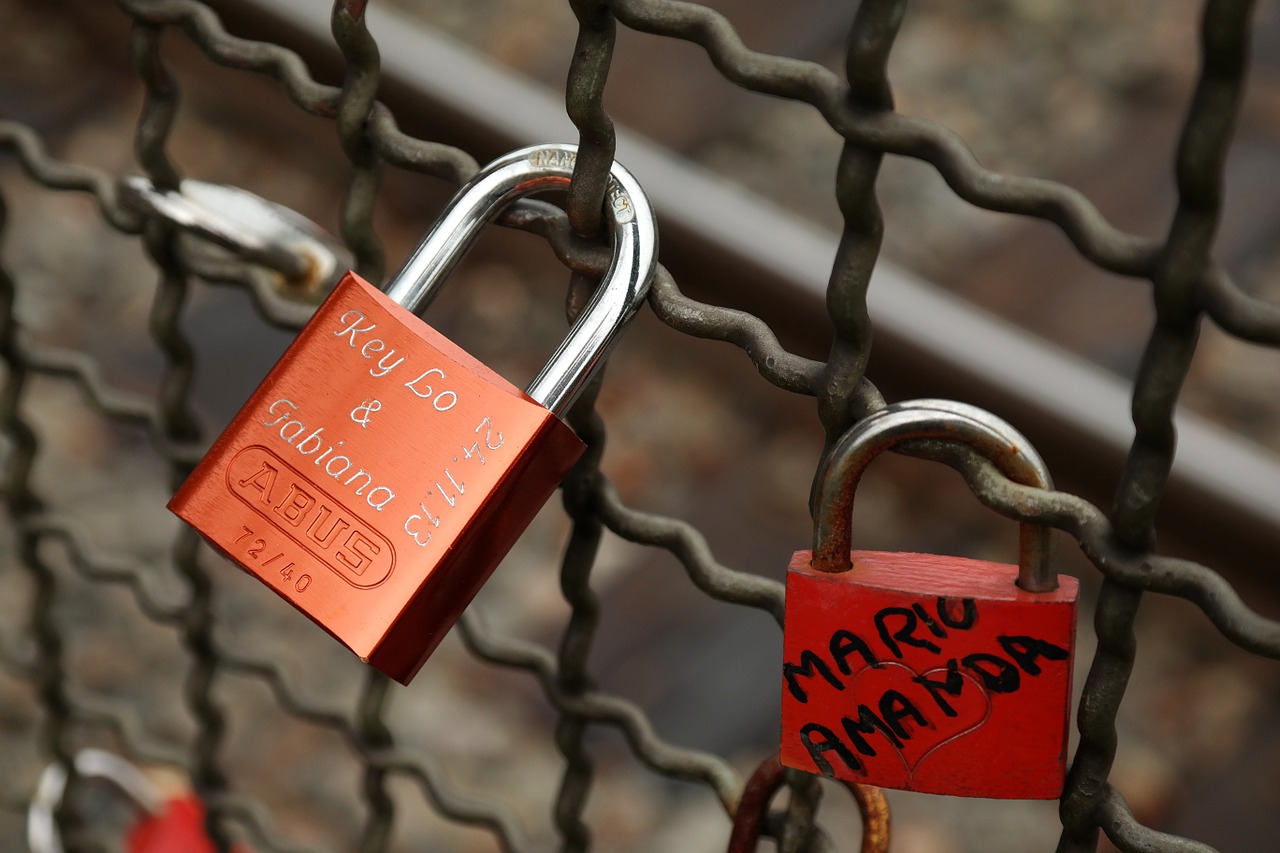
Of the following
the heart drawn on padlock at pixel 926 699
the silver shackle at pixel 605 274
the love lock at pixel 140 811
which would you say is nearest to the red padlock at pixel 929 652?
the heart drawn on padlock at pixel 926 699

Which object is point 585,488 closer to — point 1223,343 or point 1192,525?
point 1192,525

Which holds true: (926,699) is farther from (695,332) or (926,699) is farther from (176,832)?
(176,832)

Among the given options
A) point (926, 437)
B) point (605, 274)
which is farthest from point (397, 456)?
point (926, 437)

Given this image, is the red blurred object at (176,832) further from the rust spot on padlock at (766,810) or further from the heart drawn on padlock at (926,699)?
the heart drawn on padlock at (926,699)

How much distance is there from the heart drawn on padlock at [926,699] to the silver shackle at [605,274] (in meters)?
0.18

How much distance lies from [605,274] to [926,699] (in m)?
0.23

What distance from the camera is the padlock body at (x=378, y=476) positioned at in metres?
0.57

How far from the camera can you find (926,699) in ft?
1.77

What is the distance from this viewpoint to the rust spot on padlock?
61 centimetres

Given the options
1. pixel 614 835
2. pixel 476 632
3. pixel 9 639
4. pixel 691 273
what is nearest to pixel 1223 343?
pixel 691 273

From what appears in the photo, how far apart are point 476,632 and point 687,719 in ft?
2.42

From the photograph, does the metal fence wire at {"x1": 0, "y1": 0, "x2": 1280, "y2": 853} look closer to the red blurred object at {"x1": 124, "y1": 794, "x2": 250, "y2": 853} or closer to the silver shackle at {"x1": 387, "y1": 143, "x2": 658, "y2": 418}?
the silver shackle at {"x1": 387, "y1": 143, "x2": 658, "y2": 418}

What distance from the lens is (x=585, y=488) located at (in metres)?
0.69

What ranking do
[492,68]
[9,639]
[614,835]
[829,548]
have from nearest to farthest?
[829,548], [9,639], [614,835], [492,68]
